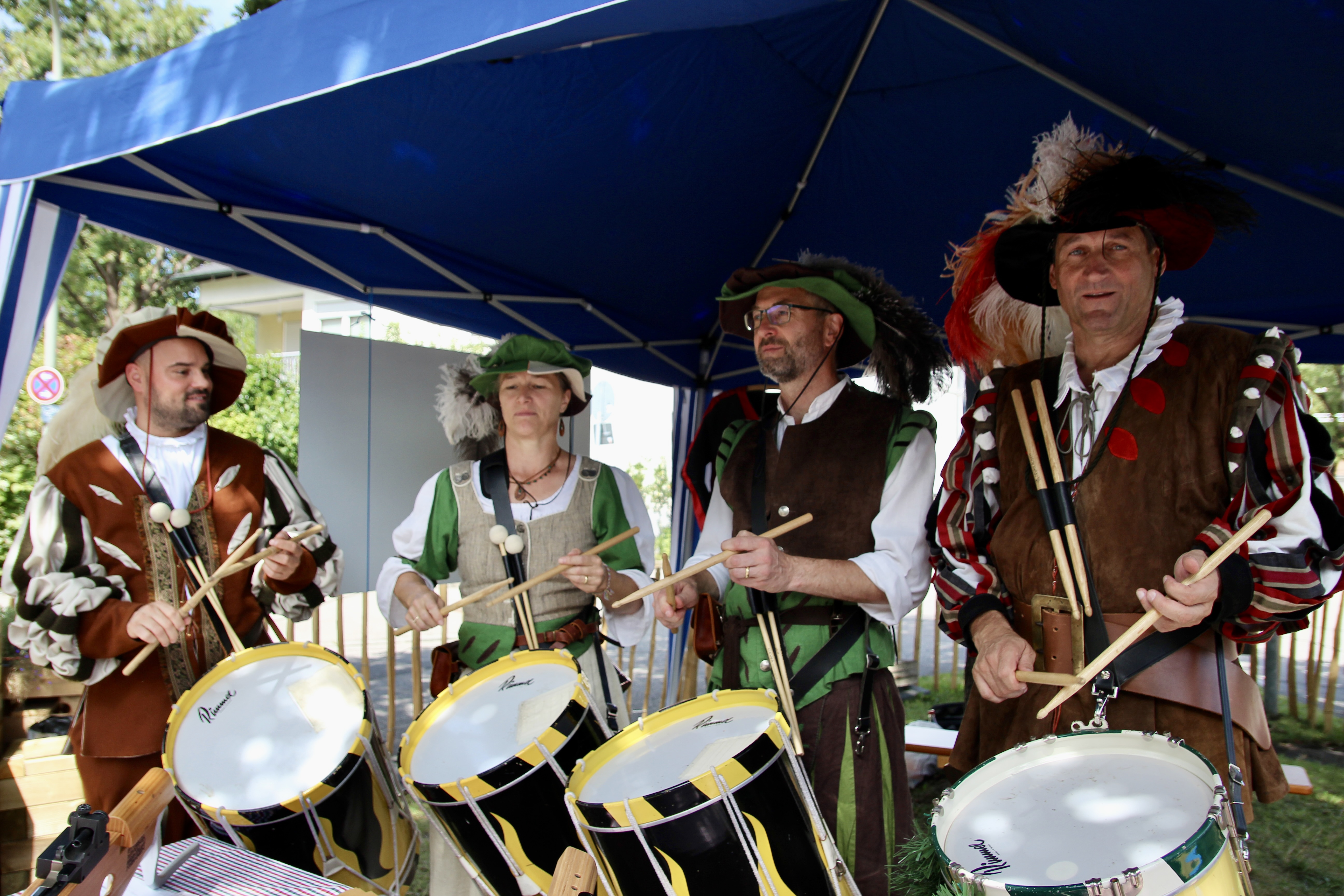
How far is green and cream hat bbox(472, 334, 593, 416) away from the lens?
2.76 metres

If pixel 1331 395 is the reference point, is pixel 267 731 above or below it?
below

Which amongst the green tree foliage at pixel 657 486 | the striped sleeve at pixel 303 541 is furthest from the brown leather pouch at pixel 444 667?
the green tree foliage at pixel 657 486

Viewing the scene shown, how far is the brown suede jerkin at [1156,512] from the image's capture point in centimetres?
160

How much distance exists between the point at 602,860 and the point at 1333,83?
2211 millimetres

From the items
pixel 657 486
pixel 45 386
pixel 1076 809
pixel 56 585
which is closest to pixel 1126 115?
pixel 1076 809

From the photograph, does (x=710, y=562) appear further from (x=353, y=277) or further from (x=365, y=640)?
(x=365, y=640)

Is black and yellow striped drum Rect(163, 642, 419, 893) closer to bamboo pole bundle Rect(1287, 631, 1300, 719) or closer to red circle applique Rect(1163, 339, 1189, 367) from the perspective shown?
red circle applique Rect(1163, 339, 1189, 367)

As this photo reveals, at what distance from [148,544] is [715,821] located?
185 cm

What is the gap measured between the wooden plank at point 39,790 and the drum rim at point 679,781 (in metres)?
2.17

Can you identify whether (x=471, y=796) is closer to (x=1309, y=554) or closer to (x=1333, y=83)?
(x=1309, y=554)

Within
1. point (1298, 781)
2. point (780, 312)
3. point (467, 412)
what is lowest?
point (1298, 781)

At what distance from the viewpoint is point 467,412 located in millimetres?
3111

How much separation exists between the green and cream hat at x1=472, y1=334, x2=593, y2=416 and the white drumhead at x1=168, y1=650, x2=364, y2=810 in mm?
1022

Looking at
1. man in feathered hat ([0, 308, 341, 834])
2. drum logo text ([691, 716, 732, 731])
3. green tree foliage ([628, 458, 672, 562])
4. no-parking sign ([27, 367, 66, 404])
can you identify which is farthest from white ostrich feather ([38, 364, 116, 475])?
green tree foliage ([628, 458, 672, 562])
